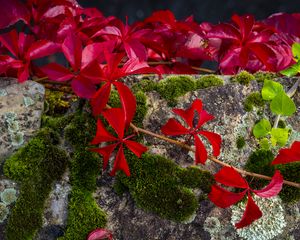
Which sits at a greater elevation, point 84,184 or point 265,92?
point 265,92

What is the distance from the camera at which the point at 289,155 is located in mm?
1036

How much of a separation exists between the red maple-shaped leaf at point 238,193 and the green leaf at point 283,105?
14 cm

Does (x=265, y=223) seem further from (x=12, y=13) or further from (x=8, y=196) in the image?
(x=12, y=13)

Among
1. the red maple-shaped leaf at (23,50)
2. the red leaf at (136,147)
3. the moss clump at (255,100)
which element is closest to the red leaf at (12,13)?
the red maple-shaped leaf at (23,50)

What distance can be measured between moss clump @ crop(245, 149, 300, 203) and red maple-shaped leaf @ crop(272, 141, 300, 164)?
7cm

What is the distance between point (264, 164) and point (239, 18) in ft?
1.23

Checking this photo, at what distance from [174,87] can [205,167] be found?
0.20 metres

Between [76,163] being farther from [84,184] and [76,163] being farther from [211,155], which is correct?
[211,155]

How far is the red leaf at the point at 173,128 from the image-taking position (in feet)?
3.48

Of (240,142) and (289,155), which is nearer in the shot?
(289,155)

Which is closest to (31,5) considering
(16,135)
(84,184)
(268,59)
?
(16,135)

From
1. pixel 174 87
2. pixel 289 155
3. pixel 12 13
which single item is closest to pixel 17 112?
pixel 12 13

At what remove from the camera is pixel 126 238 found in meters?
1.08

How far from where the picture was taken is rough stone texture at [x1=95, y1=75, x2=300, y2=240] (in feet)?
3.57
